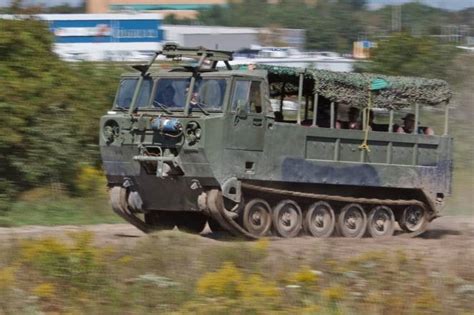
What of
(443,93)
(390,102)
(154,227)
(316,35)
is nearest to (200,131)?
(154,227)

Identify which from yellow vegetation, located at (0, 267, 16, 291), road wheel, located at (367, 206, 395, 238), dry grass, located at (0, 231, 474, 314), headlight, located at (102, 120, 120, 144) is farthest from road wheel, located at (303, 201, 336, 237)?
yellow vegetation, located at (0, 267, 16, 291)

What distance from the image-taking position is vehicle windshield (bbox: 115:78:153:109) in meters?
16.5

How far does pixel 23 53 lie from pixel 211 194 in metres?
7.35

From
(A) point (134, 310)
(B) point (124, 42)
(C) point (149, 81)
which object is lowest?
(A) point (134, 310)

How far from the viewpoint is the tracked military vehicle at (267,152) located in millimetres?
15875

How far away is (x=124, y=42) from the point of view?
57188 millimetres

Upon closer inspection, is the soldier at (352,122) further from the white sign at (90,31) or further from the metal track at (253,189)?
the white sign at (90,31)

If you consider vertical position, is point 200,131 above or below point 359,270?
above

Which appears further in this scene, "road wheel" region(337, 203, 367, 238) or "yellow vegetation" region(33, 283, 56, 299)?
"road wheel" region(337, 203, 367, 238)

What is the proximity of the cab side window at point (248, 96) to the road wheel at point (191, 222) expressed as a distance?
105 inches

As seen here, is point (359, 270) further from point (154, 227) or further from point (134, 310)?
point (154, 227)

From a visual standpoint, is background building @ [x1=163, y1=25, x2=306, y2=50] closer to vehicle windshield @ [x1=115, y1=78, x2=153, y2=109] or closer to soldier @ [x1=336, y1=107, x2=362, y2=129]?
soldier @ [x1=336, y1=107, x2=362, y2=129]

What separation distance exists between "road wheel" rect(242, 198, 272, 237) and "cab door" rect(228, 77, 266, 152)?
976mm

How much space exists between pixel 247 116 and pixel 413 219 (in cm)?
445
